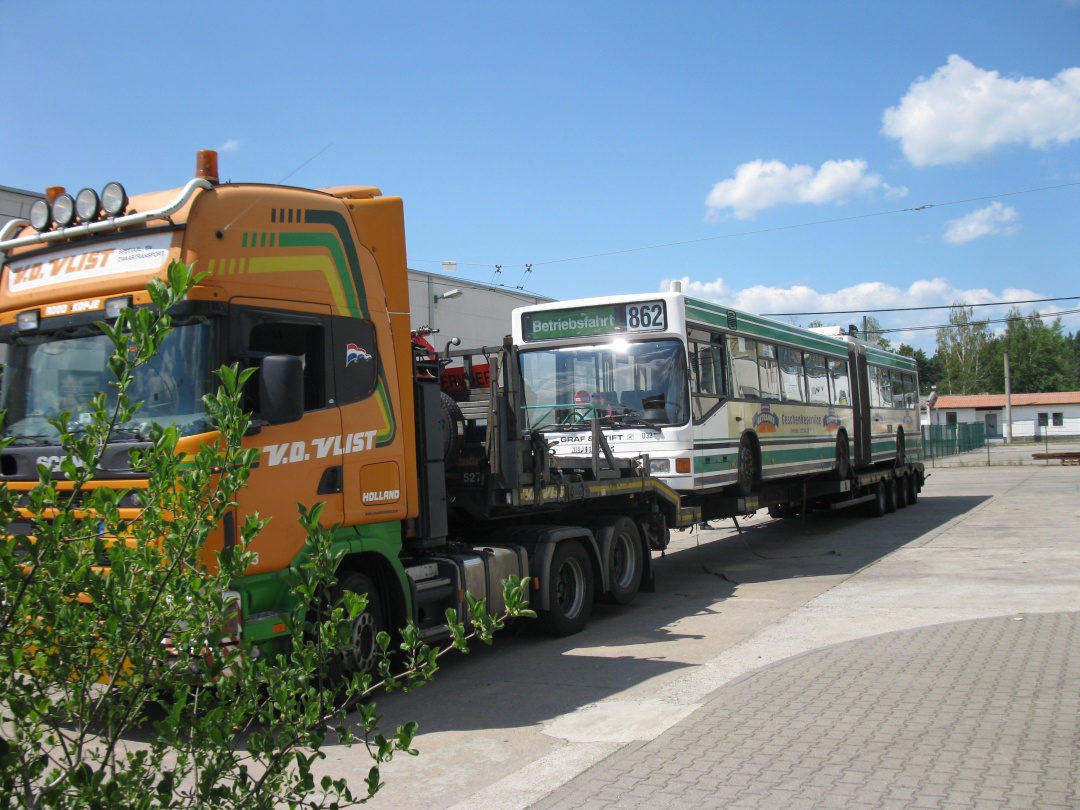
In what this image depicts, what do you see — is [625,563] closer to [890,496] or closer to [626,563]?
[626,563]

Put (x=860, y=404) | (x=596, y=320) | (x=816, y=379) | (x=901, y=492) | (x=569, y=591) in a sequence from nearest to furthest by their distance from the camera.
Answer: (x=569, y=591)
(x=596, y=320)
(x=816, y=379)
(x=860, y=404)
(x=901, y=492)

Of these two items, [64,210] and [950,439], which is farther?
[950,439]

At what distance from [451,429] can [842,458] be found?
38.5ft

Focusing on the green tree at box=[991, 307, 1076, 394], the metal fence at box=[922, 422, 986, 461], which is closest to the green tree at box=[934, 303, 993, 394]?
the green tree at box=[991, 307, 1076, 394]

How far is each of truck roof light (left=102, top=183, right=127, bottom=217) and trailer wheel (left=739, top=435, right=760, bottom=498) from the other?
9.10 meters

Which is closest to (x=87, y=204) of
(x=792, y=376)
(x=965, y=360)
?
(x=792, y=376)

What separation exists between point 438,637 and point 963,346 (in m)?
106

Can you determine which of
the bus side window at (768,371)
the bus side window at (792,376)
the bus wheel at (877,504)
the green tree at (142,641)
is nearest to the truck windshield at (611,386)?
the bus side window at (768,371)

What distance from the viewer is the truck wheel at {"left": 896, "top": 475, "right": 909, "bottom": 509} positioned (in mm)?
22594

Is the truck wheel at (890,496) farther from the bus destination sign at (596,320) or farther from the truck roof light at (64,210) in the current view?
the truck roof light at (64,210)

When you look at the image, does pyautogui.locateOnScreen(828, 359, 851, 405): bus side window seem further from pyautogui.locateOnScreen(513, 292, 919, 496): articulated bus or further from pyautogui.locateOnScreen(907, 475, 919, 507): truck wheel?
pyautogui.locateOnScreen(907, 475, 919, 507): truck wheel

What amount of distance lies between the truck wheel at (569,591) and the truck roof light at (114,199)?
478 cm

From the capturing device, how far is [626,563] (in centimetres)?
1056

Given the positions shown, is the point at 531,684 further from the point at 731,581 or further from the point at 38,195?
the point at 38,195
